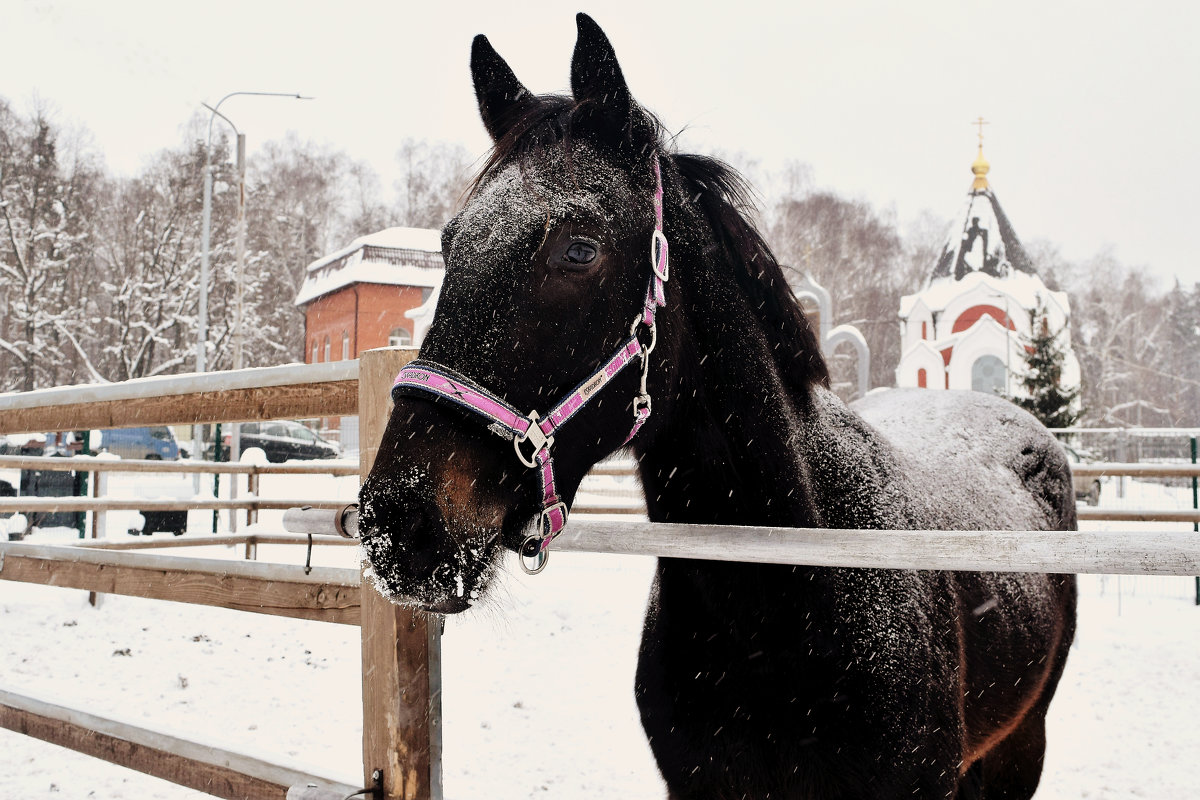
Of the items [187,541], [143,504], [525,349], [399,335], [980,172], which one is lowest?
[187,541]

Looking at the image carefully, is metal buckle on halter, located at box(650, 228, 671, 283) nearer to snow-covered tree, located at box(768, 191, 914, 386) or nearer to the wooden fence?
the wooden fence

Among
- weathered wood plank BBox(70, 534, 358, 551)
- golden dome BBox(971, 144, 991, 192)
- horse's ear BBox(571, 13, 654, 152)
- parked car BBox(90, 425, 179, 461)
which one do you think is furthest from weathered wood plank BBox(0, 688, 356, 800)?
golden dome BBox(971, 144, 991, 192)

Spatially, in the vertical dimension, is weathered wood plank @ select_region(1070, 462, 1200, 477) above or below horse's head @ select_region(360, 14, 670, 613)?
below

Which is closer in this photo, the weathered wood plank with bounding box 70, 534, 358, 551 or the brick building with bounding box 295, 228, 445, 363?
the weathered wood plank with bounding box 70, 534, 358, 551

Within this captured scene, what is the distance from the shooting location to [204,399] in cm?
259

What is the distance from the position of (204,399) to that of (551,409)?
155 centimetres

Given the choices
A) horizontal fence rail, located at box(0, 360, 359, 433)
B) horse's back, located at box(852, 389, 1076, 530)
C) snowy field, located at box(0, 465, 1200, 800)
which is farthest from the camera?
snowy field, located at box(0, 465, 1200, 800)

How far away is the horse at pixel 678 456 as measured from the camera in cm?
150

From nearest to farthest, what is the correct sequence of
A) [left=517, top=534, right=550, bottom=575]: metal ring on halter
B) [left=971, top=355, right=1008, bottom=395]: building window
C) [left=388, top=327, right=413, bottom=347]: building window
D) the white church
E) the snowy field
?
1. [left=517, top=534, right=550, bottom=575]: metal ring on halter
2. the snowy field
3. the white church
4. [left=971, top=355, right=1008, bottom=395]: building window
5. [left=388, top=327, right=413, bottom=347]: building window

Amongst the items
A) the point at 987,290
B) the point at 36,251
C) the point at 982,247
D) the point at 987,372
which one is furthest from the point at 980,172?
the point at 36,251

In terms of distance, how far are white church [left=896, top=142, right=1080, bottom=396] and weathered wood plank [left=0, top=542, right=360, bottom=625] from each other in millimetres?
28644

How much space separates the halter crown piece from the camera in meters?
1.49

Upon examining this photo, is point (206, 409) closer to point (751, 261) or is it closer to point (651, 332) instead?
point (651, 332)

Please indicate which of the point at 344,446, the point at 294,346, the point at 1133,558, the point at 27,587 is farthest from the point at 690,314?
the point at 294,346
